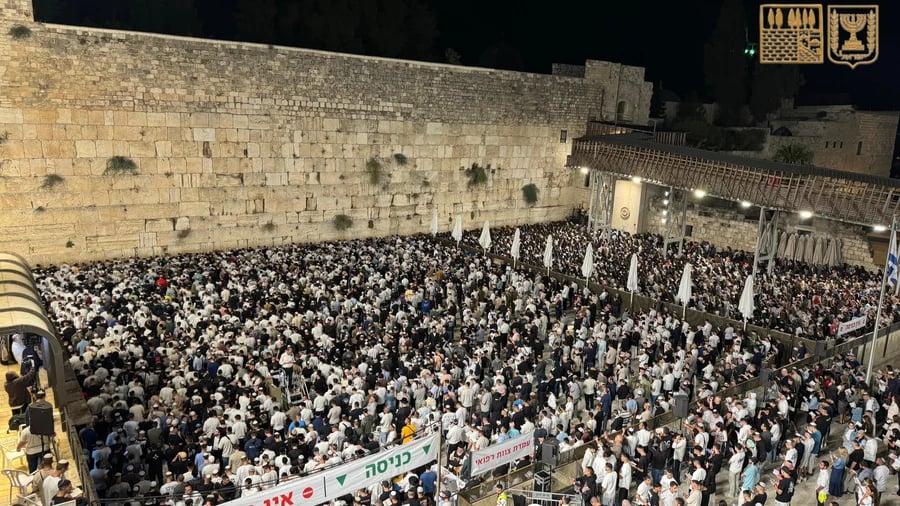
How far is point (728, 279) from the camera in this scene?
17.3m

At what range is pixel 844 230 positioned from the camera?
20281 millimetres

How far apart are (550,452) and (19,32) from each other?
1579 centimetres

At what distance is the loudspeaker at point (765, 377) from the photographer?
11070mm

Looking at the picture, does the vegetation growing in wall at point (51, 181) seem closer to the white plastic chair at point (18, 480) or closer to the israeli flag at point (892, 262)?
the white plastic chair at point (18, 480)

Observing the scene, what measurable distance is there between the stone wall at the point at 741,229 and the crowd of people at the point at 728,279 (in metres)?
0.65

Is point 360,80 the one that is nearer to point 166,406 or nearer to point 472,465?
point 166,406

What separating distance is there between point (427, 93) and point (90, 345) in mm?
15025

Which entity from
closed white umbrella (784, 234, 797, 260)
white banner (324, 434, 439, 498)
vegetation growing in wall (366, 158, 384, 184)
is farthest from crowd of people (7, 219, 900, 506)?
closed white umbrella (784, 234, 797, 260)

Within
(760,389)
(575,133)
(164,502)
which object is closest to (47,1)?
(575,133)

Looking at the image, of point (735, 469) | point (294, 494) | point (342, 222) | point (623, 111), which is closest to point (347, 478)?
point (294, 494)

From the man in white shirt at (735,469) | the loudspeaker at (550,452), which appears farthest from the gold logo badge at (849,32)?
the loudspeaker at (550,452)

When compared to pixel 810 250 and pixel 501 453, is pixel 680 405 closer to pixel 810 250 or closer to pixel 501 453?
pixel 501 453

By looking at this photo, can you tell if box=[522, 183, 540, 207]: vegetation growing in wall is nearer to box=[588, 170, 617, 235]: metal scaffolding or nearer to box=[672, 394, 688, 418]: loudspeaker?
box=[588, 170, 617, 235]: metal scaffolding

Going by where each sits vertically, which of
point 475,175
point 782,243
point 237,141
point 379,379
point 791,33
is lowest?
point 379,379
